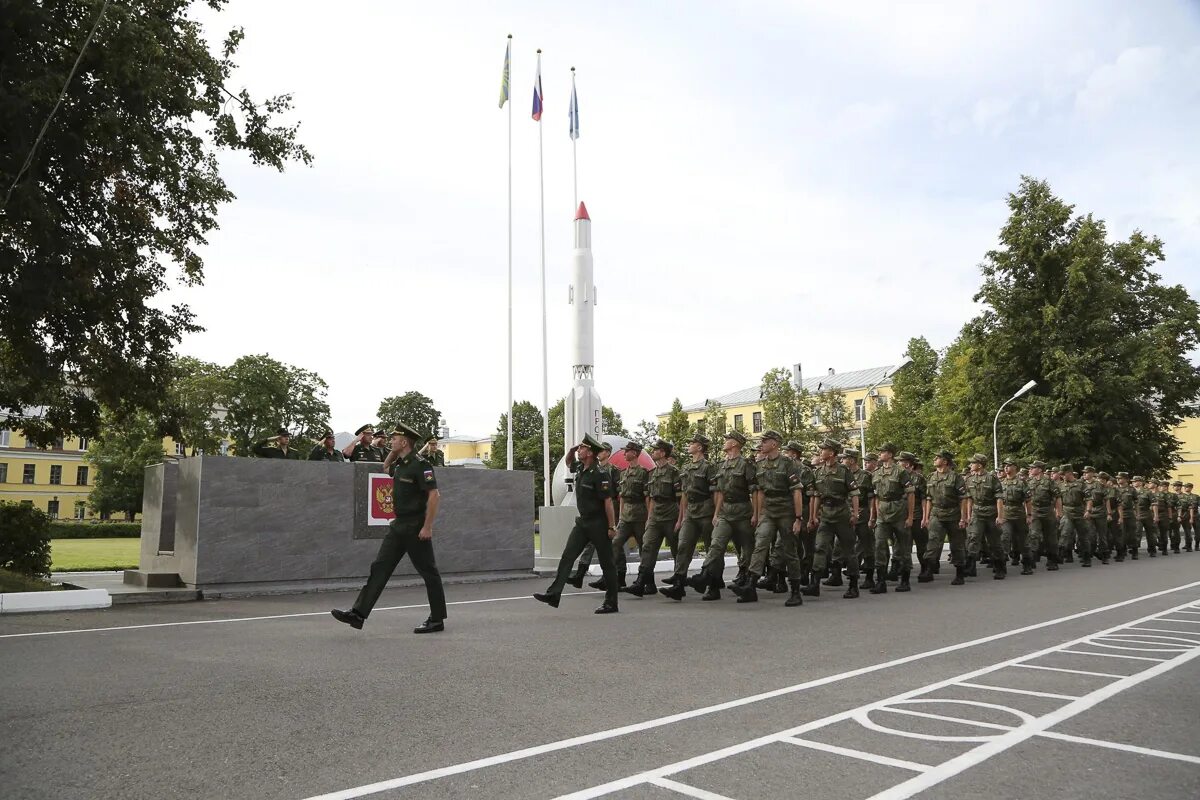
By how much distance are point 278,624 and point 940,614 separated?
6.90 meters

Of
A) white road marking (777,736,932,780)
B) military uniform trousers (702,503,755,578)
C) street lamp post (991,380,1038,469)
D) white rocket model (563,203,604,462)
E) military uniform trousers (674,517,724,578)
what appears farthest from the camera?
street lamp post (991,380,1038,469)

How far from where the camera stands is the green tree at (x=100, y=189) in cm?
1135

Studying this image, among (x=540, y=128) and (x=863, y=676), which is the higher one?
(x=540, y=128)

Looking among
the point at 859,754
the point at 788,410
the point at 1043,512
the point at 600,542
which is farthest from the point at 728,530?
the point at 788,410

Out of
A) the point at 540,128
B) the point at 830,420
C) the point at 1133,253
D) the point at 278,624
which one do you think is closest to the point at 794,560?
the point at 278,624

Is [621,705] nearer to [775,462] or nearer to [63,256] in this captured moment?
[775,462]

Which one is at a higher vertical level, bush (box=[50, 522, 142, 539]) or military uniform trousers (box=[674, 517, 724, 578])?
military uniform trousers (box=[674, 517, 724, 578])

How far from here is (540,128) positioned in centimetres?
3159

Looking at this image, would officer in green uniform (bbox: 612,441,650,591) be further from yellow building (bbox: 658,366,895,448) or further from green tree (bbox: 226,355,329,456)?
yellow building (bbox: 658,366,895,448)

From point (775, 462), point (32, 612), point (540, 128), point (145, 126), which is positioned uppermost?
point (540, 128)

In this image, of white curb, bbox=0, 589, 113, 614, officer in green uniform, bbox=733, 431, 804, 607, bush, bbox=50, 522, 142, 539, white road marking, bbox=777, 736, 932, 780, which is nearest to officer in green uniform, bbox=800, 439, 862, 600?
officer in green uniform, bbox=733, 431, 804, 607

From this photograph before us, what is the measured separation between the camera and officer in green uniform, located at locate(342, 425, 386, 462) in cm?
1464

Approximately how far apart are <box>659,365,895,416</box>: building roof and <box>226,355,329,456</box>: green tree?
1521 inches

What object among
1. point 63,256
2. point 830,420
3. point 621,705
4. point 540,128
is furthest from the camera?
point 830,420
